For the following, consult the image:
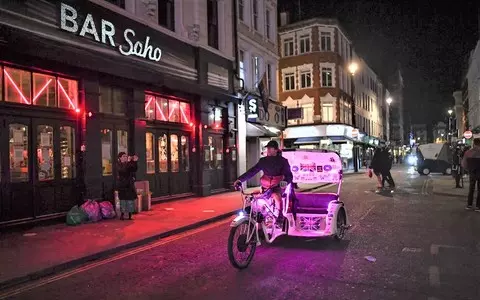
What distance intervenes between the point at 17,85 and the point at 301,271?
26.5ft

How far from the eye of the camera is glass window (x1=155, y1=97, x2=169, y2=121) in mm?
16047

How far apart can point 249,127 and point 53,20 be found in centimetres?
1196

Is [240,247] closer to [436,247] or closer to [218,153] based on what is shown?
[436,247]

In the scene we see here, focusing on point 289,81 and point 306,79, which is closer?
point 306,79

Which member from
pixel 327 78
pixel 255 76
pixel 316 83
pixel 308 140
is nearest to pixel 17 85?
pixel 255 76

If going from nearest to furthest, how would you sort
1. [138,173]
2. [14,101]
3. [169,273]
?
1. [169,273]
2. [14,101]
3. [138,173]

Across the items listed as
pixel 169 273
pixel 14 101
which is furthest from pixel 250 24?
pixel 169 273

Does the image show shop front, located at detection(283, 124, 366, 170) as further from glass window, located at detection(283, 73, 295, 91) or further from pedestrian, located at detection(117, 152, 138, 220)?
pedestrian, located at detection(117, 152, 138, 220)

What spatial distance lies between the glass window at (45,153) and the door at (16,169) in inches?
10.9

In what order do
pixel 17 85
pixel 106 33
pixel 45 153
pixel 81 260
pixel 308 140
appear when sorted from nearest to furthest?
pixel 81 260 < pixel 17 85 < pixel 45 153 < pixel 106 33 < pixel 308 140

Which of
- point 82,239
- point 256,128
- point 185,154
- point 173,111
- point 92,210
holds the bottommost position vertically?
point 82,239

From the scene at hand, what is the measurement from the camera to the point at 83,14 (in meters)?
12.4

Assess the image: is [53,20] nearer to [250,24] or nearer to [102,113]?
[102,113]

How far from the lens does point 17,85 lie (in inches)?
427
